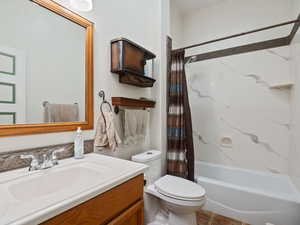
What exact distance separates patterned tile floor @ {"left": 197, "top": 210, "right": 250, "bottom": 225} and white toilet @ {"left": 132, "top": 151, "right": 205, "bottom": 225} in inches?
13.5

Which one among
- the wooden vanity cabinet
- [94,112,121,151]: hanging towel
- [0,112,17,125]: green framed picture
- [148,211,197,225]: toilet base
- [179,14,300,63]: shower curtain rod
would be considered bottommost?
[148,211,197,225]: toilet base

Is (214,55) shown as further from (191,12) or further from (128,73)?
(128,73)

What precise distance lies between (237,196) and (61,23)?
216cm

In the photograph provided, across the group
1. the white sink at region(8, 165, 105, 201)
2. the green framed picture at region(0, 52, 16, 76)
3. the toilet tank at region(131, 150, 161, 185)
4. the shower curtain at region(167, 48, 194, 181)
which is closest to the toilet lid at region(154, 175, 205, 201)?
the toilet tank at region(131, 150, 161, 185)

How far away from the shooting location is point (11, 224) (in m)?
0.41

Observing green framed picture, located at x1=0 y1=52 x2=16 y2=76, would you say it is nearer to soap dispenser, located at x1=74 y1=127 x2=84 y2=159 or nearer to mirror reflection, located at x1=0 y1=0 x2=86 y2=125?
mirror reflection, located at x1=0 y1=0 x2=86 y2=125

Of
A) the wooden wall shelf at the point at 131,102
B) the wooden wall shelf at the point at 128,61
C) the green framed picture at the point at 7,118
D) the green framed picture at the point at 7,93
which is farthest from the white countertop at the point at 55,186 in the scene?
the wooden wall shelf at the point at 128,61

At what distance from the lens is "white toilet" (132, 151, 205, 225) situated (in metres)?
1.18

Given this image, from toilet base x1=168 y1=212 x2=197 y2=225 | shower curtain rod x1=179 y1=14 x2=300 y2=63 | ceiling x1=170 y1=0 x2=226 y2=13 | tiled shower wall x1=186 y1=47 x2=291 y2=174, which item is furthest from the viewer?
ceiling x1=170 y1=0 x2=226 y2=13

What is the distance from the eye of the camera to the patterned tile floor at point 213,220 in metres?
1.57

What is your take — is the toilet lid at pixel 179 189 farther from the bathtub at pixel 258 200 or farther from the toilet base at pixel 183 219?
the bathtub at pixel 258 200

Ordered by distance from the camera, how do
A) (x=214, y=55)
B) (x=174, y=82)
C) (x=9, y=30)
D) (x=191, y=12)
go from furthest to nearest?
(x=191, y=12) → (x=214, y=55) → (x=174, y=82) → (x=9, y=30)

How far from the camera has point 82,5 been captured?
3.61ft

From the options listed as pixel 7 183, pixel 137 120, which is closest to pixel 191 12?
pixel 137 120
